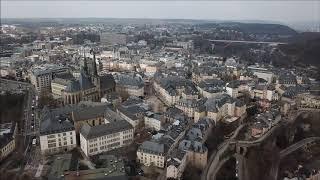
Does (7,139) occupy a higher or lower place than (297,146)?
higher

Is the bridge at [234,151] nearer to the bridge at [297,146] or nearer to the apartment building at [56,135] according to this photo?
the bridge at [297,146]

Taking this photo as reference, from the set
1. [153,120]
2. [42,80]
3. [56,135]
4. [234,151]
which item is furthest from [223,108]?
[42,80]

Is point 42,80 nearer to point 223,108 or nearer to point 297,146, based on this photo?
point 223,108

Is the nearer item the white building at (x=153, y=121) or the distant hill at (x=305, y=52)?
the white building at (x=153, y=121)

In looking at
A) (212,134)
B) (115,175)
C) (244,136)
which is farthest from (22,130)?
(244,136)

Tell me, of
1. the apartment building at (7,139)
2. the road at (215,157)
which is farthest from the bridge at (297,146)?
the apartment building at (7,139)

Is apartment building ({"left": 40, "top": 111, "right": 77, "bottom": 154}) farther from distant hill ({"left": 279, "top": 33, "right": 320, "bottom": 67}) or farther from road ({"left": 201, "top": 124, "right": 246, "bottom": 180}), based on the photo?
distant hill ({"left": 279, "top": 33, "right": 320, "bottom": 67})
